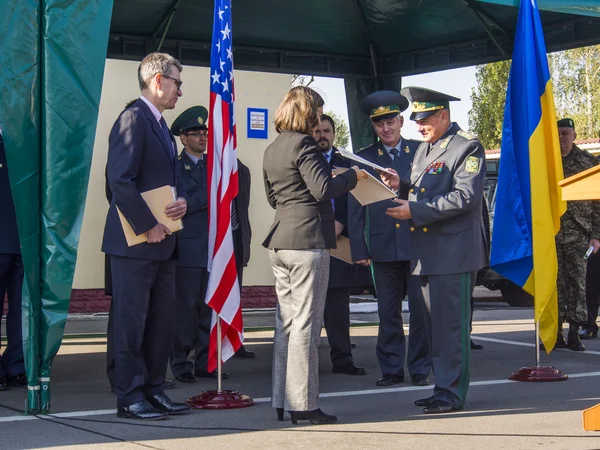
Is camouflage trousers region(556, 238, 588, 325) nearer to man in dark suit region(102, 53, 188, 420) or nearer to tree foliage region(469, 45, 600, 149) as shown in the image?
man in dark suit region(102, 53, 188, 420)

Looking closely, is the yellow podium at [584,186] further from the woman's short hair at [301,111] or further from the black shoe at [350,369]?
the black shoe at [350,369]

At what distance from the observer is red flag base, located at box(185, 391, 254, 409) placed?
238 inches

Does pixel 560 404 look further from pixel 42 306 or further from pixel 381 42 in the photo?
pixel 381 42

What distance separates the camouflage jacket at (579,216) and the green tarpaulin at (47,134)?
4857 mm

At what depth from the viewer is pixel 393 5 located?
928 centimetres

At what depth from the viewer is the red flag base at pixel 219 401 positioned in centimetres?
605

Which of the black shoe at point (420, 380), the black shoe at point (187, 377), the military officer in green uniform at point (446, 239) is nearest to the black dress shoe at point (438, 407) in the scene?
the military officer in green uniform at point (446, 239)

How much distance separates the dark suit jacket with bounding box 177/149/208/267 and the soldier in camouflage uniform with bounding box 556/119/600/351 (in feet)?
11.2

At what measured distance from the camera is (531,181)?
7148 mm

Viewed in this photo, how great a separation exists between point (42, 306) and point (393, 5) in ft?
16.7

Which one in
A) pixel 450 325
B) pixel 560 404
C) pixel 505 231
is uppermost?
pixel 505 231

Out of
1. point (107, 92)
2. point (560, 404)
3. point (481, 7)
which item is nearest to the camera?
point (560, 404)

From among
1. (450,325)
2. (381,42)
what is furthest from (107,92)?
(450,325)

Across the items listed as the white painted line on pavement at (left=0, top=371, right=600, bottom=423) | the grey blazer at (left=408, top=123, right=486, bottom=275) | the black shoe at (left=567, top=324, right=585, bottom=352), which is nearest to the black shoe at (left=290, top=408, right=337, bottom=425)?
the white painted line on pavement at (left=0, top=371, right=600, bottom=423)
